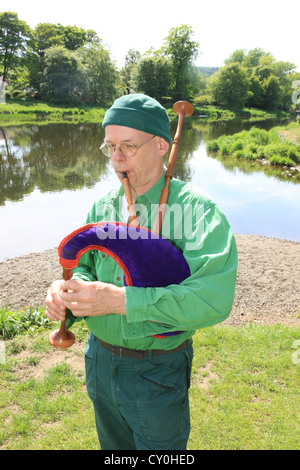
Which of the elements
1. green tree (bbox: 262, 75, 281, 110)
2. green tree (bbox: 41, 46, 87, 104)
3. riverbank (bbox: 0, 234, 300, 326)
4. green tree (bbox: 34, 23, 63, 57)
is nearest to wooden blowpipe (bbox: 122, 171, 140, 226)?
riverbank (bbox: 0, 234, 300, 326)

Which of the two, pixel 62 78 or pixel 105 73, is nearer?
pixel 62 78

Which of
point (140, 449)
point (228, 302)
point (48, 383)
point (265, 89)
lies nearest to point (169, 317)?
point (228, 302)

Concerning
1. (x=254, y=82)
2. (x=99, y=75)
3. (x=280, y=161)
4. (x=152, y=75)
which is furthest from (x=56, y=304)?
(x=254, y=82)

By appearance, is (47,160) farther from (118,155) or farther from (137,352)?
(137,352)

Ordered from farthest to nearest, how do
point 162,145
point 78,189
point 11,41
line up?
point 11,41
point 78,189
point 162,145

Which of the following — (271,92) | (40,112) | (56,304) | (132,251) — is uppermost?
(271,92)

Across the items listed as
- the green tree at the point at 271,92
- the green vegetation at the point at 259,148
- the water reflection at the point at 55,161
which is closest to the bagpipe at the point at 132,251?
the water reflection at the point at 55,161

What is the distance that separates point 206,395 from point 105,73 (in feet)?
174

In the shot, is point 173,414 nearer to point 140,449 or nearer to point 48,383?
point 140,449

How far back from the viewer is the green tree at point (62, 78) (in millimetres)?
41750

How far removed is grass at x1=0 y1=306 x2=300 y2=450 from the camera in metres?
2.74

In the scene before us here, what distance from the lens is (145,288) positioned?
4.36ft

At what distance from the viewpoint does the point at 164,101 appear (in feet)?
169
